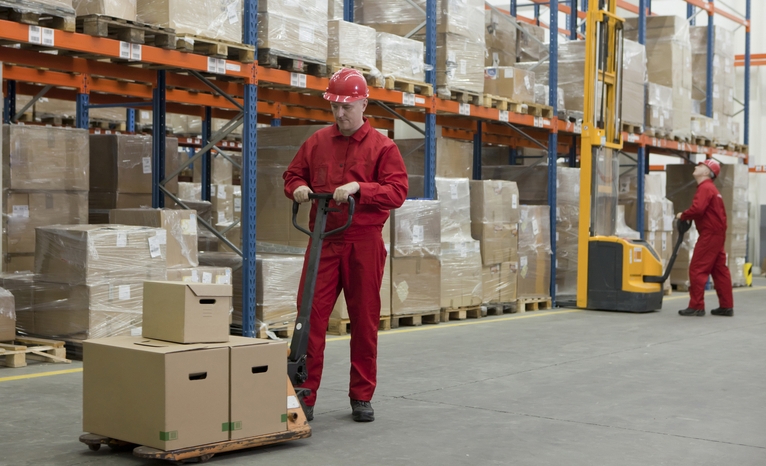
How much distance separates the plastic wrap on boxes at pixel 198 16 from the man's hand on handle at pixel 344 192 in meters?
3.07

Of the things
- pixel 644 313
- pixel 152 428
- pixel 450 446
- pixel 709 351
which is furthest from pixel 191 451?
pixel 644 313

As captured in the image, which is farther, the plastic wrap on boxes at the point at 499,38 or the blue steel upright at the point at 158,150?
the plastic wrap on boxes at the point at 499,38

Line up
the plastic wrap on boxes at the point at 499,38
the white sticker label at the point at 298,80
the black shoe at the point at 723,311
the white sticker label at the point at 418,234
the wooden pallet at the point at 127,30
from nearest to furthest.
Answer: the wooden pallet at the point at 127,30 < the white sticker label at the point at 298,80 < the white sticker label at the point at 418,234 < the black shoe at the point at 723,311 < the plastic wrap on boxes at the point at 499,38

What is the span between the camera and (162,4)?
691 cm

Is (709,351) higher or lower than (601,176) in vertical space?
lower

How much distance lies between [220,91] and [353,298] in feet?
12.0

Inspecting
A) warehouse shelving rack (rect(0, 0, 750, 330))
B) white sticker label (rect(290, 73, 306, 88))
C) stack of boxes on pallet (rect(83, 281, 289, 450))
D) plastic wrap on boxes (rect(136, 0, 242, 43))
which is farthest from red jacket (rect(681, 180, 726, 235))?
stack of boxes on pallet (rect(83, 281, 289, 450))

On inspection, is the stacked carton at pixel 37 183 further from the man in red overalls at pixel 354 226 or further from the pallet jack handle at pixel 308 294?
the pallet jack handle at pixel 308 294

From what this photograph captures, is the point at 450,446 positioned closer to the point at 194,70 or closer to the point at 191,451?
the point at 191,451

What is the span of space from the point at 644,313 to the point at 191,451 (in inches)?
322

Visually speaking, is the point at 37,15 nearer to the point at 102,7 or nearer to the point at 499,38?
the point at 102,7

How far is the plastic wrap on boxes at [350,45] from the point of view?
8398 millimetres

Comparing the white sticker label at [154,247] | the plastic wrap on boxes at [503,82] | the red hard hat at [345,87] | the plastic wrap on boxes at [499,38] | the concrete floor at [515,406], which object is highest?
the plastic wrap on boxes at [499,38]

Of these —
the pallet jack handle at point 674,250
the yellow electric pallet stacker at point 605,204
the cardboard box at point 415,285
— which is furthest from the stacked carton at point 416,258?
the pallet jack handle at point 674,250
